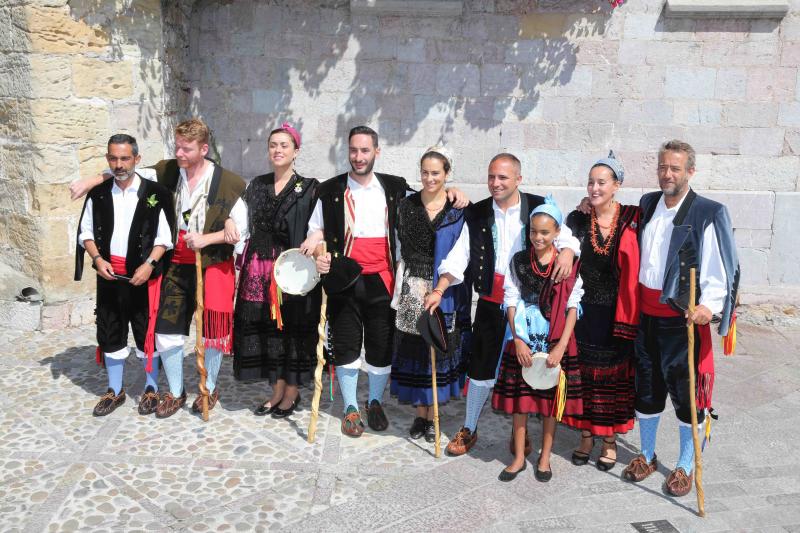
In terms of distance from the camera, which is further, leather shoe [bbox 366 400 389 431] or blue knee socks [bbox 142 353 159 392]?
blue knee socks [bbox 142 353 159 392]

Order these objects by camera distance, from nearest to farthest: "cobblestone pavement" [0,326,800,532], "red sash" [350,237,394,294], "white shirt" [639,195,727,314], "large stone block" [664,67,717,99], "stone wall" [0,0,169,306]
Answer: "cobblestone pavement" [0,326,800,532] → "white shirt" [639,195,727,314] → "red sash" [350,237,394,294] → "stone wall" [0,0,169,306] → "large stone block" [664,67,717,99]

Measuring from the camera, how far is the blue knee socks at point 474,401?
436 cm

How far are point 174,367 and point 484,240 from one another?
7.64 feet

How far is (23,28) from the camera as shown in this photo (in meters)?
6.12

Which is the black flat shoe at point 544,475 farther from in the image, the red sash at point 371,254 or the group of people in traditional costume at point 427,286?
the red sash at point 371,254

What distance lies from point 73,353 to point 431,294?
3.52 meters

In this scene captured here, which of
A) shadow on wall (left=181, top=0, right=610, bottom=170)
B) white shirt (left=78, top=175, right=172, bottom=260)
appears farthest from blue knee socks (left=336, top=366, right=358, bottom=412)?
shadow on wall (left=181, top=0, right=610, bottom=170)

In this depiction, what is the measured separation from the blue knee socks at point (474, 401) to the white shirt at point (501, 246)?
697mm

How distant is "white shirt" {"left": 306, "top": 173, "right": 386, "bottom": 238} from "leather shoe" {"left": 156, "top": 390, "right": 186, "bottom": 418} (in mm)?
1715

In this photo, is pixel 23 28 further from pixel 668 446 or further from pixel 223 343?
pixel 668 446

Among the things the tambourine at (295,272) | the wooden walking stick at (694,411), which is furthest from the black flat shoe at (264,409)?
the wooden walking stick at (694,411)

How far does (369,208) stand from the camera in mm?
4453

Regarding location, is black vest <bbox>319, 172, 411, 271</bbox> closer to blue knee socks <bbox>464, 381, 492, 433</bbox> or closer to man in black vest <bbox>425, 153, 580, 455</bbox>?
man in black vest <bbox>425, 153, 580, 455</bbox>

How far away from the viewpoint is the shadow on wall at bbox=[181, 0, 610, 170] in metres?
7.17
